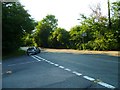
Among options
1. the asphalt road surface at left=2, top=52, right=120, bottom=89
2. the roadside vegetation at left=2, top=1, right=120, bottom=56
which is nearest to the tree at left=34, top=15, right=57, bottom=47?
the roadside vegetation at left=2, top=1, right=120, bottom=56

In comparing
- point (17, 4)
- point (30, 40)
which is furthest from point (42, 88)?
point (30, 40)

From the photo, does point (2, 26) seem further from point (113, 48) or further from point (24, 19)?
point (113, 48)

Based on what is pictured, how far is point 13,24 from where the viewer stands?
1890 inches

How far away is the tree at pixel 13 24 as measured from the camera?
47.0m

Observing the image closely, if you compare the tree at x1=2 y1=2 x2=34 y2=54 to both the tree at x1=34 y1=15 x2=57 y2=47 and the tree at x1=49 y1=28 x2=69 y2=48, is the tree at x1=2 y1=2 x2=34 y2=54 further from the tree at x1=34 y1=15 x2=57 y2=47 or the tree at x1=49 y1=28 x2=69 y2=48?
the tree at x1=34 y1=15 x2=57 y2=47

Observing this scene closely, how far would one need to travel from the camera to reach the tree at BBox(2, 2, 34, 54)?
47031 millimetres

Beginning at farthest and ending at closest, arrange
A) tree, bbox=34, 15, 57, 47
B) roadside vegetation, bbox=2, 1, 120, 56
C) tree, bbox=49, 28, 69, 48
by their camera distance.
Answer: tree, bbox=34, 15, 57, 47 → tree, bbox=49, 28, 69, 48 → roadside vegetation, bbox=2, 1, 120, 56

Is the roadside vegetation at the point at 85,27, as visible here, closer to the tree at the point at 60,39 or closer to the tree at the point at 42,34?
the tree at the point at 60,39

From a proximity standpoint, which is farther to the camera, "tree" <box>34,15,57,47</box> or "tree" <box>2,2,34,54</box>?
"tree" <box>34,15,57,47</box>

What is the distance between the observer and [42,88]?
10148 millimetres

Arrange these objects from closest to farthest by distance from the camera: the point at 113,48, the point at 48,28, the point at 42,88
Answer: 1. the point at 42,88
2. the point at 113,48
3. the point at 48,28

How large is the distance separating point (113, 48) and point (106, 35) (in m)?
2.61

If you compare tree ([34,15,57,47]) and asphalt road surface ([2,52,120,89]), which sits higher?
tree ([34,15,57,47])

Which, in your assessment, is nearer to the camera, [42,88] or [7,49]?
[42,88]
